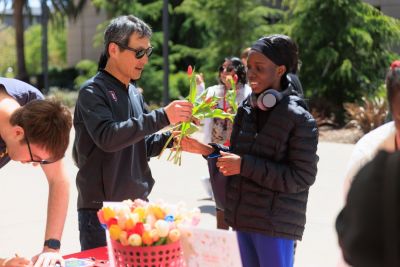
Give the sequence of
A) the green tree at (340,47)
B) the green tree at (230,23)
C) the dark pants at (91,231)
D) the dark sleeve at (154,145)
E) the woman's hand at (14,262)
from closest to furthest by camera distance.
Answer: the woman's hand at (14,262) < the dark pants at (91,231) < the dark sleeve at (154,145) < the green tree at (340,47) < the green tree at (230,23)

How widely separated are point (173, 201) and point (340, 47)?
9257mm

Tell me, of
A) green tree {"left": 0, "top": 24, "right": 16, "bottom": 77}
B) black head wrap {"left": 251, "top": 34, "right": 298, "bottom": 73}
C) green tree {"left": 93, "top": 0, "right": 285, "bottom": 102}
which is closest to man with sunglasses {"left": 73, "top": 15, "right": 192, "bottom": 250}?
black head wrap {"left": 251, "top": 34, "right": 298, "bottom": 73}

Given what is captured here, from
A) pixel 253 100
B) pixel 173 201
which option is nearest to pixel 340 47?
pixel 173 201

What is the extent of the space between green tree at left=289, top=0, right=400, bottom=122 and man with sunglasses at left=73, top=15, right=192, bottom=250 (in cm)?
1229

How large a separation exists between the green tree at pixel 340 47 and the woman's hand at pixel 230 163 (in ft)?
40.7

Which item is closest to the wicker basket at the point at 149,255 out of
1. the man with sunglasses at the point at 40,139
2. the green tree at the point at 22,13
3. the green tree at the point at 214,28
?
the man with sunglasses at the point at 40,139

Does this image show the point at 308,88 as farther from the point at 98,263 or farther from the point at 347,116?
the point at 98,263

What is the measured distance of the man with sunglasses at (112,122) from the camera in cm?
282

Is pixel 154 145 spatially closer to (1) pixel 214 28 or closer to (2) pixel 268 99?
(2) pixel 268 99

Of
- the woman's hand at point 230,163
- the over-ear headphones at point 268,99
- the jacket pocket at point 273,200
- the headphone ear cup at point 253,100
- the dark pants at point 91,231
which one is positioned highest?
the over-ear headphones at point 268,99

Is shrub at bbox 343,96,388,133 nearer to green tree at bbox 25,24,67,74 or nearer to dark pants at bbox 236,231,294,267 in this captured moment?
dark pants at bbox 236,231,294,267

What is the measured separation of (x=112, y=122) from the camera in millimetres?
2779

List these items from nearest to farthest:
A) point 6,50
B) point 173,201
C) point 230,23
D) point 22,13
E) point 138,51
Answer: point 138,51 → point 173,201 → point 230,23 → point 22,13 → point 6,50

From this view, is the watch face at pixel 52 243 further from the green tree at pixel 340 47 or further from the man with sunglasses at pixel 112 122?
the green tree at pixel 340 47
